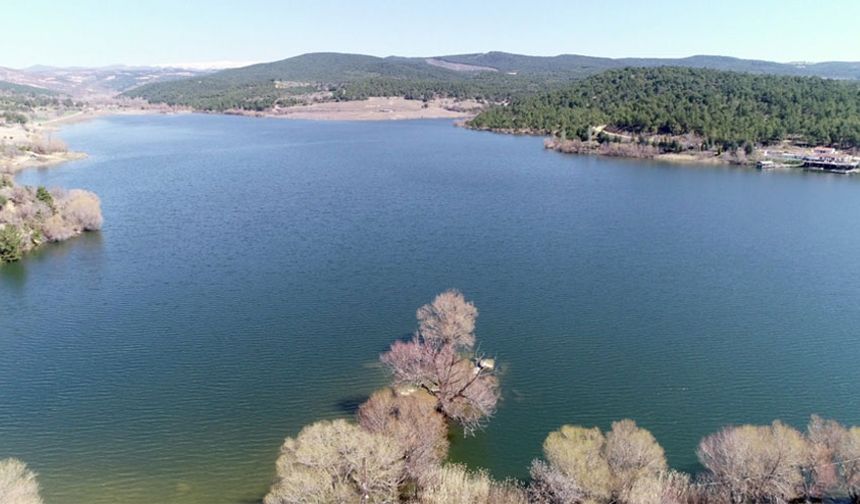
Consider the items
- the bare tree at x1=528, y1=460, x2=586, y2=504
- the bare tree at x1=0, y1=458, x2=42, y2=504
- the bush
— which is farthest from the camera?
the bush

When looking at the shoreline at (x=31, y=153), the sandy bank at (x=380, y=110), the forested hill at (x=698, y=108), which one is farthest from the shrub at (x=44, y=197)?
the sandy bank at (x=380, y=110)

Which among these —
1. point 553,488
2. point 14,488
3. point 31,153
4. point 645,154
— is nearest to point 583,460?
point 553,488

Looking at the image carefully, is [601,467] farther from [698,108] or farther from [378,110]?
[378,110]

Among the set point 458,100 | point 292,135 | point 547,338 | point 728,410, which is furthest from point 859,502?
point 458,100

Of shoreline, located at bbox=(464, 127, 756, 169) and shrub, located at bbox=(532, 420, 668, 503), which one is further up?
shoreline, located at bbox=(464, 127, 756, 169)

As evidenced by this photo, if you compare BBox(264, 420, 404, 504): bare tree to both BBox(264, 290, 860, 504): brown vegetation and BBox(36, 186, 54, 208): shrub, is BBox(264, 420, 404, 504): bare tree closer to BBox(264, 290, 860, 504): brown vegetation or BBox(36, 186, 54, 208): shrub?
BBox(264, 290, 860, 504): brown vegetation

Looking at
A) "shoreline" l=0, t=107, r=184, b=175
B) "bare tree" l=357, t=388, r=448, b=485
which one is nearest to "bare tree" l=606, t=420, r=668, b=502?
"bare tree" l=357, t=388, r=448, b=485

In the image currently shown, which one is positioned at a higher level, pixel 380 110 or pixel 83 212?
pixel 380 110
